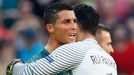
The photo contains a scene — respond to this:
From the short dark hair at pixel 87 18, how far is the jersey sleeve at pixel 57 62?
1.20ft

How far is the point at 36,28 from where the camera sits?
12.1 meters

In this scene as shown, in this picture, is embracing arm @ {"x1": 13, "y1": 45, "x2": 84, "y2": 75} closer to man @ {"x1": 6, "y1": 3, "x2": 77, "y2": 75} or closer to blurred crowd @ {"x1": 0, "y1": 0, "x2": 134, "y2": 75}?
man @ {"x1": 6, "y1": 3, "x2": 77, "y2": 75}

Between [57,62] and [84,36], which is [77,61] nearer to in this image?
[57,62]

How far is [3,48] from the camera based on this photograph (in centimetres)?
1184

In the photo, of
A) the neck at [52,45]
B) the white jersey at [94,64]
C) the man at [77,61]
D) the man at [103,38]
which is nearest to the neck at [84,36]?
the man at [77,61]

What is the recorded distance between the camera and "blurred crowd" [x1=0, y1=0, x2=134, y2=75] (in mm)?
11297

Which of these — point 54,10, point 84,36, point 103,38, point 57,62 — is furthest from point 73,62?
point 103,38

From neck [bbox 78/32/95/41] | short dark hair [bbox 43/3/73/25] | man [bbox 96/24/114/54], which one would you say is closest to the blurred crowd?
man [bbox 96/24/114/54]

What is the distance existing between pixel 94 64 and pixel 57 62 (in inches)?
14.5

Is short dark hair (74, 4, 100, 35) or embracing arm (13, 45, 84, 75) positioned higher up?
short dark hair (74, 4, 100, 35)

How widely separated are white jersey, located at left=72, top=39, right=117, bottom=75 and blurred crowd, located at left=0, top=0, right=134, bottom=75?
3.84 meters

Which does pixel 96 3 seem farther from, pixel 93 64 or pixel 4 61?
pixel 93 64

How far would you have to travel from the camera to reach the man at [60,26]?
6797 mm

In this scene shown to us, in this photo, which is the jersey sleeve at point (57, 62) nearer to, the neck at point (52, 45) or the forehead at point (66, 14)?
the neck at point (52, 45)
